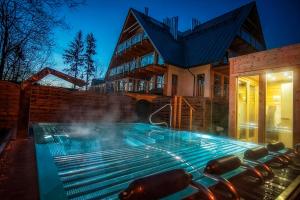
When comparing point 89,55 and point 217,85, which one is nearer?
point 217,85

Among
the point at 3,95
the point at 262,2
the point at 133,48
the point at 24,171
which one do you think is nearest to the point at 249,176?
the point at 24,171

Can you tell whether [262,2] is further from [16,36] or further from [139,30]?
[16,36]

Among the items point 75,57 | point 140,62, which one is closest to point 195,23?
point 140,62

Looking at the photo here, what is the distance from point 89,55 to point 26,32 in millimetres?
21861

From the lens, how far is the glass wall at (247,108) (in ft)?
21.9

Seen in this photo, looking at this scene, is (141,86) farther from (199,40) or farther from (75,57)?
(75,57)

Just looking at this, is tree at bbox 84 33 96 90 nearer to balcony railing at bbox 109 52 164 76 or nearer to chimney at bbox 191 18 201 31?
balcony railing at bbox 109 52 164 76

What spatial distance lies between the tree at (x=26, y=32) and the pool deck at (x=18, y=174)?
4114 millimetres

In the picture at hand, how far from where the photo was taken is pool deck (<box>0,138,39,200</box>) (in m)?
1.27

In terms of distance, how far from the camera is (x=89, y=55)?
28.9m

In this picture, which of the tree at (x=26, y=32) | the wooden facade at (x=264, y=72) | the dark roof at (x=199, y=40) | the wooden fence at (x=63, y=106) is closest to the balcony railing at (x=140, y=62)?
the dark roof at (x=199, y=40)

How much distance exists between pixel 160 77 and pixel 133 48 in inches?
160

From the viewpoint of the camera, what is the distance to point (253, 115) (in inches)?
289

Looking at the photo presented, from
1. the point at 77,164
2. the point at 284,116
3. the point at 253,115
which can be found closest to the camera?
the point at 77,164
